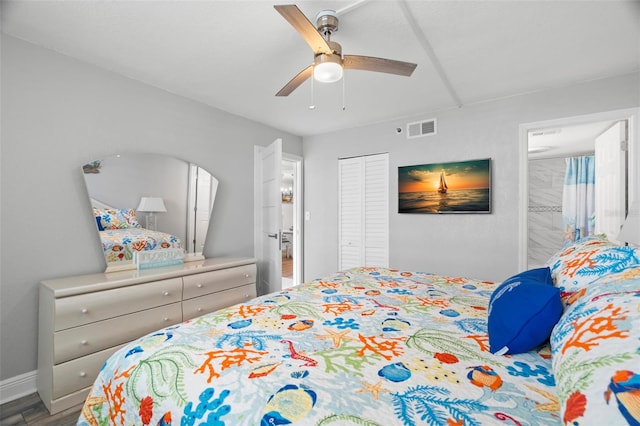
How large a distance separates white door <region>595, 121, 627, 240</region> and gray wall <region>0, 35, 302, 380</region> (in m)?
4.26

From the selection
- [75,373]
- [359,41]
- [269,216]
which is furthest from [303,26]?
[75,373]

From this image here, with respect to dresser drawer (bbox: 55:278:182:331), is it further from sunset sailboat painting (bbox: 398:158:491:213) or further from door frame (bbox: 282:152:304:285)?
sunset sailboat painting (bbox: 398:158:491:213)

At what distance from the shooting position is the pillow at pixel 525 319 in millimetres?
1022

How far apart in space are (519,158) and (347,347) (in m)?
2.97

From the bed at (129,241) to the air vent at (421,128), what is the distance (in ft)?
9.93

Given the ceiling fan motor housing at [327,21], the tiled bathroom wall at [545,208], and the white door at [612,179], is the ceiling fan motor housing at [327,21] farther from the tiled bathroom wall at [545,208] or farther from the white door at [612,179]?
the tiled bathroom wall at [545,208]

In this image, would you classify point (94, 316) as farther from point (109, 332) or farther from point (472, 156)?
point (472, 156)

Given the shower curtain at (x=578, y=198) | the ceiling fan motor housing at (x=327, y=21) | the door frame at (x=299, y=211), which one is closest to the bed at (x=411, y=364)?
the ceiling fan motor housing at (x=327, y=21)

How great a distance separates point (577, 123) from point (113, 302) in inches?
168

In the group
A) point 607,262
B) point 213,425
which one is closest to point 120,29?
point 213,425

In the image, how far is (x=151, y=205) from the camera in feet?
9.03

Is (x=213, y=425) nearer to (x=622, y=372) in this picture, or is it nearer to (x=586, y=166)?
(x=622, y=372)

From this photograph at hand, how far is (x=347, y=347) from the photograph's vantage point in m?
1.11

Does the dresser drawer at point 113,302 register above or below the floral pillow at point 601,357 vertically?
below
